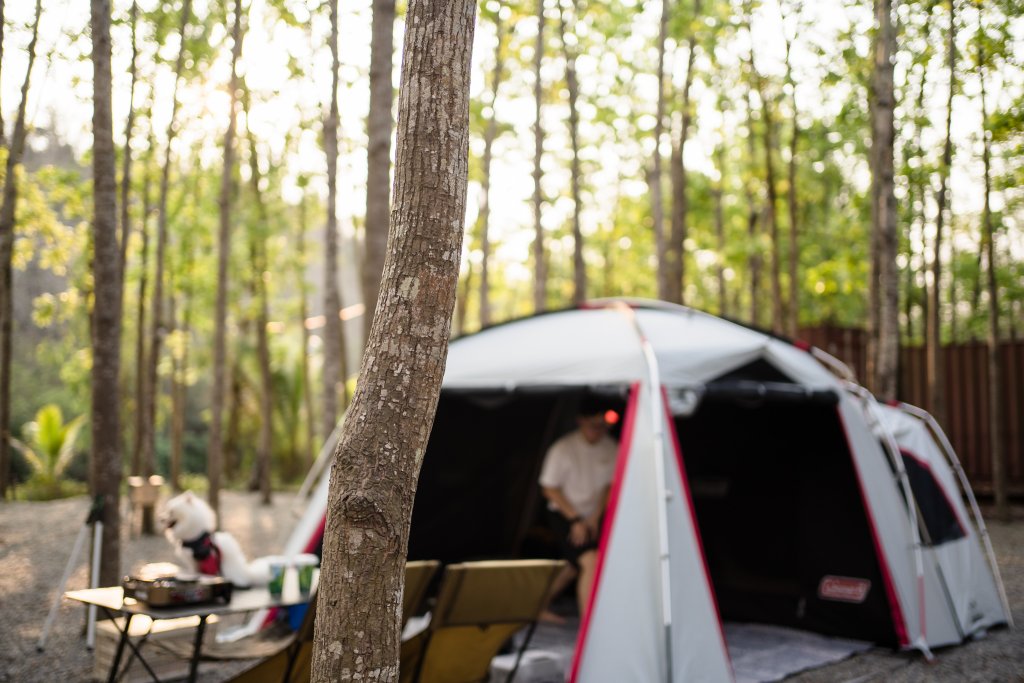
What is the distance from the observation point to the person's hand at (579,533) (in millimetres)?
6758

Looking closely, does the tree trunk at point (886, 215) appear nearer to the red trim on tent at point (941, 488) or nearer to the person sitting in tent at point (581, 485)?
the red trim on tent at point (941, 488)

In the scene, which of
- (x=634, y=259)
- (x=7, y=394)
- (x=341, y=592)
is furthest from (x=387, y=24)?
(x=634, y=259)

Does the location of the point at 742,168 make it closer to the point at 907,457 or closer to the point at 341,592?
the point at 907,457

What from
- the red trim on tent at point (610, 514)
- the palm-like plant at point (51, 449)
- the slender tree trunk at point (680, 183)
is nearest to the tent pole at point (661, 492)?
the red trim on tent at point (610, 514)

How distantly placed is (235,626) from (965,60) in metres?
10.4

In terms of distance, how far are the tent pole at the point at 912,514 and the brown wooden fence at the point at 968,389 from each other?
8388mm

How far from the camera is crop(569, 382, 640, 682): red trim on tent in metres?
5.04

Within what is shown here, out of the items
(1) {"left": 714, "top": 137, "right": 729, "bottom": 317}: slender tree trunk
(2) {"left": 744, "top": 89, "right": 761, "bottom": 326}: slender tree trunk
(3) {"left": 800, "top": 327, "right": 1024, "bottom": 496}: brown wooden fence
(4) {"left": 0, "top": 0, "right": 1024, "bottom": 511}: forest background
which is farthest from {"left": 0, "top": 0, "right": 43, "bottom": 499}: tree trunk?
(3) {"left": 800, "top": 327, "right": 1024, "bottom": 496}: brown wooden fence

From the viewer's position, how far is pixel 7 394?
13.8 meters

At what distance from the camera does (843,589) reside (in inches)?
280

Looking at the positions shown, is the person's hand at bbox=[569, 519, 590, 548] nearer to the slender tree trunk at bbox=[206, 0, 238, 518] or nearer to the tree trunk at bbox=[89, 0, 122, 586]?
the tree trunk at bbox=[89, 0, 122, 586]

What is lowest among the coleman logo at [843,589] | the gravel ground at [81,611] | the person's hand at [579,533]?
the gravel ground at [81,611]

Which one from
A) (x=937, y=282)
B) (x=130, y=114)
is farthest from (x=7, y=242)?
(x=937, y=282)

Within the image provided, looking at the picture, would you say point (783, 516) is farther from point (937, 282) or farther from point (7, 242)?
point (7, 242)
